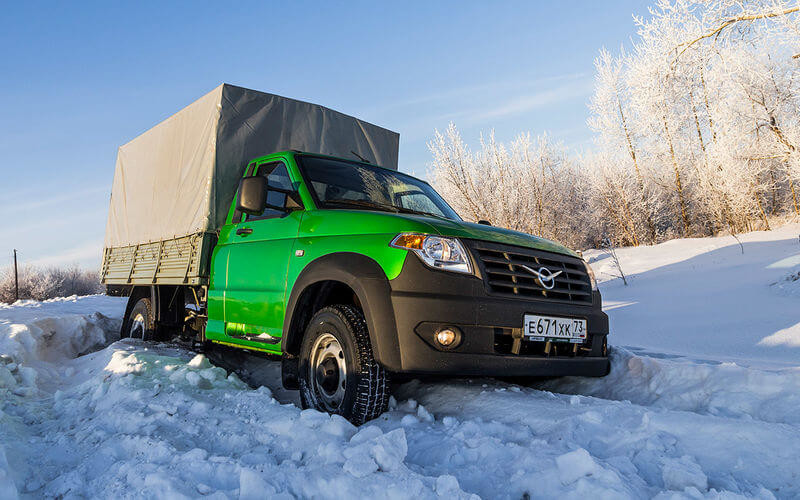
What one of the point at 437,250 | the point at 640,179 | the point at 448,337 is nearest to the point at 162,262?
the point at 437,250

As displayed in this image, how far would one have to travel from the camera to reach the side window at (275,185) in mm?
4457

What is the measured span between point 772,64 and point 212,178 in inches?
927

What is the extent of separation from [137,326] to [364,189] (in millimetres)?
4097

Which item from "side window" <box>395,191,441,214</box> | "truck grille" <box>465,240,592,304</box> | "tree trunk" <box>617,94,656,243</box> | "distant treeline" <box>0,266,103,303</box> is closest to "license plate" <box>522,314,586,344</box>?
"truck grille" <box>465,240,592,304</box>

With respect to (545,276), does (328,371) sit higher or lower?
lower

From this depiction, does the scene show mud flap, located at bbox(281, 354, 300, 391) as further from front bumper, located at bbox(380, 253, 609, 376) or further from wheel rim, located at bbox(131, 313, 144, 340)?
wheel rim, located at bbox(131, 313, 144, 340)

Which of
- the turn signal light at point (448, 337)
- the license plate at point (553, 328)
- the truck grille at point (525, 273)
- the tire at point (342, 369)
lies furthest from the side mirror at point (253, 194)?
the license plate at point (553, 328)

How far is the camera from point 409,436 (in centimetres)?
288

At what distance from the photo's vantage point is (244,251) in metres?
4.68

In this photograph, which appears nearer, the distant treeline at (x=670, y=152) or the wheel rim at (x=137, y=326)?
the wheel rim at (x=137, y=326)

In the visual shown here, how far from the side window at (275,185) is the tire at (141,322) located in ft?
8.05

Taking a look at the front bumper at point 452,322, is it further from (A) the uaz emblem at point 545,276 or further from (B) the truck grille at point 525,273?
(A) the uaz emblem at point 545,276

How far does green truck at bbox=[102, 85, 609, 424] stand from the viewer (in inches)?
123

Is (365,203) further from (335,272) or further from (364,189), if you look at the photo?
(335,272)
